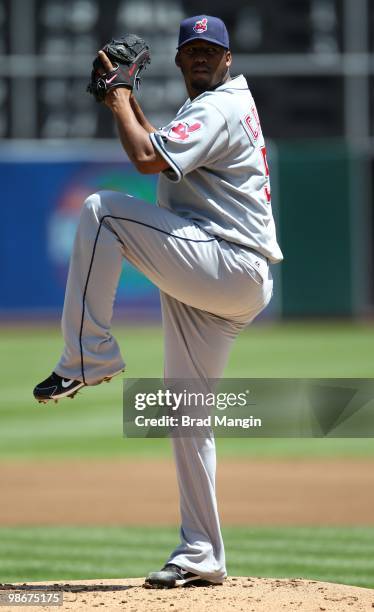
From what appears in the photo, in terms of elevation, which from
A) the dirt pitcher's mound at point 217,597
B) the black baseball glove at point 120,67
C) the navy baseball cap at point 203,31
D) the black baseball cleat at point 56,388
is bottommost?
the dirt pitcher's mound at point 217,597

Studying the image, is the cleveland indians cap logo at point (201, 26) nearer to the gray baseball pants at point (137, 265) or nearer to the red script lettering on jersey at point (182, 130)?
the red script lettering on jersey at point (182, 130)

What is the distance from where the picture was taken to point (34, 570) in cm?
509

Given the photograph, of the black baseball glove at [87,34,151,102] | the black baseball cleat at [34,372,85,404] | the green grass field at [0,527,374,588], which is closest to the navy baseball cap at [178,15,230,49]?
the black baseball glove at [87,34,151,102]

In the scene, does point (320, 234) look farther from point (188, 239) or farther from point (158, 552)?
point (188, 239)

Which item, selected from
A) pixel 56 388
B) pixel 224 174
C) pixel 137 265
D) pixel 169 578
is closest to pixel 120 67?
pixel 224 174

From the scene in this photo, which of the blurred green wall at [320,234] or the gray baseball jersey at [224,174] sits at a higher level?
the blurred green wall at [320,234]

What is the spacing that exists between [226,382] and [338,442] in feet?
19.2

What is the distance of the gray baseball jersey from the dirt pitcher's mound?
1074 millimetres

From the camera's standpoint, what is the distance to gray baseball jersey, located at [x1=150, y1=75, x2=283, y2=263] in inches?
140

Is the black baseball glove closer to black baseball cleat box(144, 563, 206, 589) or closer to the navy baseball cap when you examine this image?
the navy baseball cap

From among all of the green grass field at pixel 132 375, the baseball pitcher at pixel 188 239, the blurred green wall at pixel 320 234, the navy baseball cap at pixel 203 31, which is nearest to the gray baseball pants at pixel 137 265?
the baseball pitcher at pixel 188 239

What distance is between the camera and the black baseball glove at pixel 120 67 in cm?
356

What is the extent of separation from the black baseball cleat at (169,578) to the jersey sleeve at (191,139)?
1276 mm

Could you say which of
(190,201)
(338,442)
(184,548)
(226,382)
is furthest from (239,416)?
(338,442)
